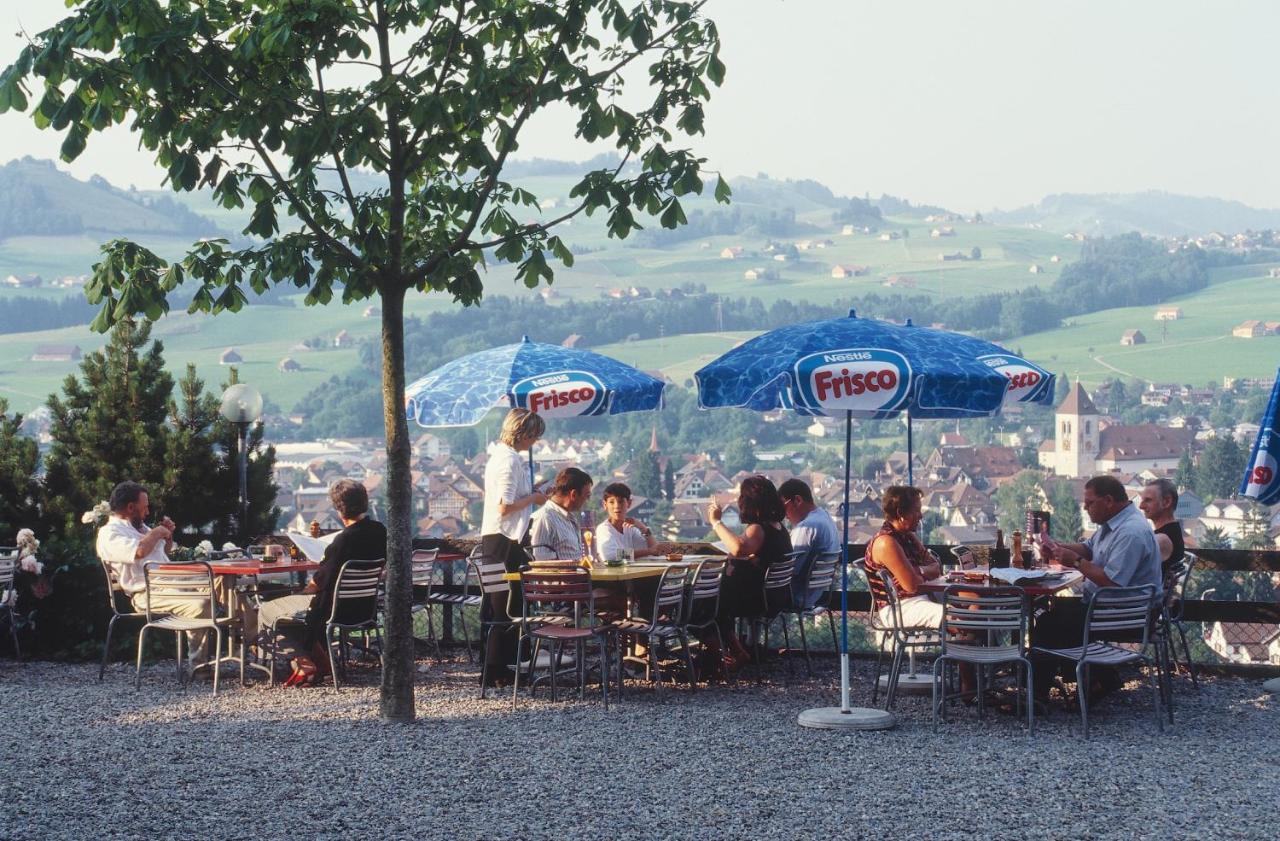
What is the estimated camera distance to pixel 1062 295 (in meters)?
145

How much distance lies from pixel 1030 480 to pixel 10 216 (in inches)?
4799

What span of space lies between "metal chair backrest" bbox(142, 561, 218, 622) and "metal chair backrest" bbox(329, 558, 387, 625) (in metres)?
0.78

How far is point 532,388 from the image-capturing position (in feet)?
34.9

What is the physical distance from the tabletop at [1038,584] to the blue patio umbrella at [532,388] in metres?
3.00

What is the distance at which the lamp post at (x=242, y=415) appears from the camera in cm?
1255

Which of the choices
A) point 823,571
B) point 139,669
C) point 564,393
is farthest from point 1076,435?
point 139,669

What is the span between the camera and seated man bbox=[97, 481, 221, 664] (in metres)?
9.57

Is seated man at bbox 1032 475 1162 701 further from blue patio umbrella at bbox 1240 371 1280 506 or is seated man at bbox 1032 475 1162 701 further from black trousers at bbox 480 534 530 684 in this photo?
black trousers at bbox 480 534 530 684

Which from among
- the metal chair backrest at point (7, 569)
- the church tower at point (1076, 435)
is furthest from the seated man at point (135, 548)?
the church tower at point (1076, 435)

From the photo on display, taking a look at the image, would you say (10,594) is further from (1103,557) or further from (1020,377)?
(1103,557)

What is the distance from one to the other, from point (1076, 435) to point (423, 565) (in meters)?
89.0

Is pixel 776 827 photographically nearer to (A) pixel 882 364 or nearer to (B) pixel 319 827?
(B) pixel 319 827

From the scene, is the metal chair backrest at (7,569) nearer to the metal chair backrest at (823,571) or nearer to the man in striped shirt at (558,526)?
the man in striped shirt at (558,526)

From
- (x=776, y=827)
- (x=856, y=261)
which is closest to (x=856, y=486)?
(x=776, y=827)
